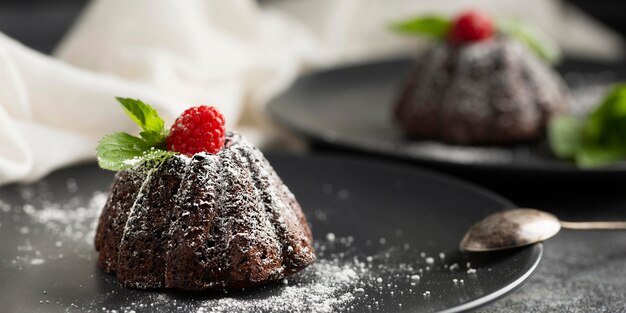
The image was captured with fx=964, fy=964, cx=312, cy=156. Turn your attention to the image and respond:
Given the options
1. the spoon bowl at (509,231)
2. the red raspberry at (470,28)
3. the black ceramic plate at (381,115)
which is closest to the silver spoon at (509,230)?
the spoon bowl at (509,231)

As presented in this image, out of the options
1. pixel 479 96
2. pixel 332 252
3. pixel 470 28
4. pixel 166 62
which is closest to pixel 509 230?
pixel 332 252

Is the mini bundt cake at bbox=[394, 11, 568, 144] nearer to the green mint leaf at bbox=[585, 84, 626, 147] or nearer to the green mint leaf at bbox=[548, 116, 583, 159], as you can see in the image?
the green mint leaf at bbox=[548, 116, 583, 159]

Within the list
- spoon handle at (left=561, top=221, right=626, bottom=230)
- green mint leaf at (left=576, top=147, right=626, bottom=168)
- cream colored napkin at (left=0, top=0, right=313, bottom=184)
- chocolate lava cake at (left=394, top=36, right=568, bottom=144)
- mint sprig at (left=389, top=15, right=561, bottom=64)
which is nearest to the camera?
spoon handle at (left=561, top=221, right=626, bottom=230)

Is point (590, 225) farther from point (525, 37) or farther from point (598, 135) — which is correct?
point (525, 37)

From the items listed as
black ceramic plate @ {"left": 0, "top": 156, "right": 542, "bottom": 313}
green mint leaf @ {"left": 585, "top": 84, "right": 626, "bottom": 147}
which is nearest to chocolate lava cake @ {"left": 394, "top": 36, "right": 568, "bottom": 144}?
green mint leaf @ {"left": 585, "top": 84, "right": 626, "bottom": 147}

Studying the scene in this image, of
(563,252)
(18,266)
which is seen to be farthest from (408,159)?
(18,266)

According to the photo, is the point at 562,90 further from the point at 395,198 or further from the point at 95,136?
the point at 95,136
